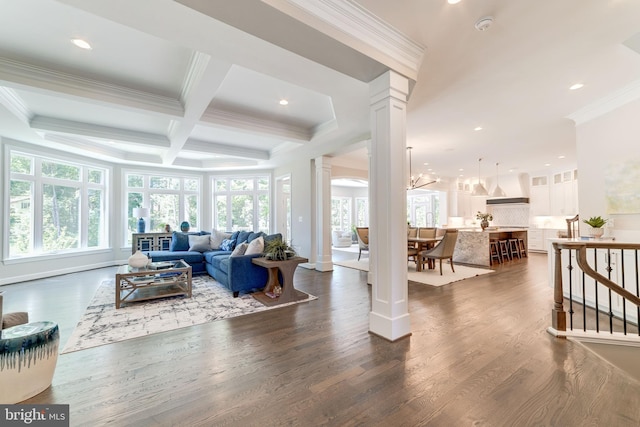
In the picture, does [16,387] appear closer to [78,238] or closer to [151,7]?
[151,7]

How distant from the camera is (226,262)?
4.39 meters

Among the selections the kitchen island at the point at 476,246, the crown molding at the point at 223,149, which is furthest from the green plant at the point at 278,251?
the kitchen island at the point at 476,246

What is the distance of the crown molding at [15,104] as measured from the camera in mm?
3664

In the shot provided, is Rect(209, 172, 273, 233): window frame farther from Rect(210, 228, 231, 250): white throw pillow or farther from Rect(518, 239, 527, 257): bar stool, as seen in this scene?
Rect(518, 239, 527, 257): bar stool

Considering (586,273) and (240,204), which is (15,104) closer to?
(240,204)

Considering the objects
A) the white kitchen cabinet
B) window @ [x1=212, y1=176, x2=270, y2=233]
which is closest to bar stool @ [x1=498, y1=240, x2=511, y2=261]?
the white kitchen cabinet

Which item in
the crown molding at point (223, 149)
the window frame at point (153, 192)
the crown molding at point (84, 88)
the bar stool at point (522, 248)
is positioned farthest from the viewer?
the bar stool at point (522, 248)

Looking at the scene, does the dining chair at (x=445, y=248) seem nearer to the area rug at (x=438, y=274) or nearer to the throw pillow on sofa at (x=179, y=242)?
the area rug at (x=438, y=274)

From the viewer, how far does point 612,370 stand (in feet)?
6.81

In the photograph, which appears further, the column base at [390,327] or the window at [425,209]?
the window at [425,209]

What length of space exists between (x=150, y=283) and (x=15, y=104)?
3.37 meters

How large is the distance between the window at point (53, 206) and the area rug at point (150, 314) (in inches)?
102

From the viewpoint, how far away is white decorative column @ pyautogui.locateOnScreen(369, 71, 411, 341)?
8.64ft

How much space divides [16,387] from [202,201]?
22.8 ft
